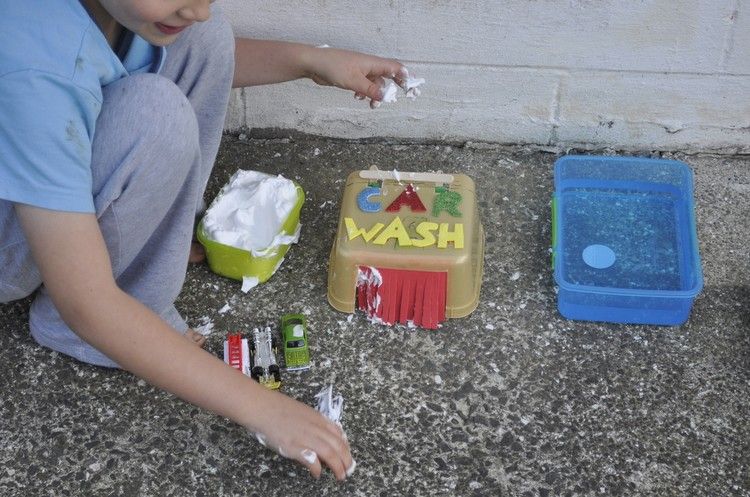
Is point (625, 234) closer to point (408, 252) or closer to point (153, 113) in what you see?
point (408, 252)

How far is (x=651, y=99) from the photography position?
81.0 inches

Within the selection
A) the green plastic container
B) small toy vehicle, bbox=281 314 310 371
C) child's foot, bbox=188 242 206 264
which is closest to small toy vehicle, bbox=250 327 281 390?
small toy vehicle, bbox=281 314 310 371

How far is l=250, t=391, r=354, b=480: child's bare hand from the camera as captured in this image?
4.15ft

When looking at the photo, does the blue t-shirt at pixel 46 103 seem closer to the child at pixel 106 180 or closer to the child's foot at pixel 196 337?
the child at pixel 106 180

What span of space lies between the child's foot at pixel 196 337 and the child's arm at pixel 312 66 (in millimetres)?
529

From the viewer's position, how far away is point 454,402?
5.29ft

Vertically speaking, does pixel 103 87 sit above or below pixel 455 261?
above

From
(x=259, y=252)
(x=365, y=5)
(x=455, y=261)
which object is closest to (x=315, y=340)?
(x=259, y=252)

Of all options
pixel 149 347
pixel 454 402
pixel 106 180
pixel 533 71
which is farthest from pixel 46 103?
pixel 533 71

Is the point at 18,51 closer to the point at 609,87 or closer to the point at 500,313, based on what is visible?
the point at 500,313

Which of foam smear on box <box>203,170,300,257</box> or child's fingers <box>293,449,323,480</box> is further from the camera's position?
foam smear on box <box>203,170,300,257</box>

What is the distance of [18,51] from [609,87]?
1340 mm

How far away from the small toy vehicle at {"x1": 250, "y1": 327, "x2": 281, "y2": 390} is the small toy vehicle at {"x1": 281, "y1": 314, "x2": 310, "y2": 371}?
27 millimetres

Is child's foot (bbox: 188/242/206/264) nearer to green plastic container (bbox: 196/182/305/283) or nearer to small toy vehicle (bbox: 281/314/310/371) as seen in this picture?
green plastic container (bbox: 196/182/305/283)
